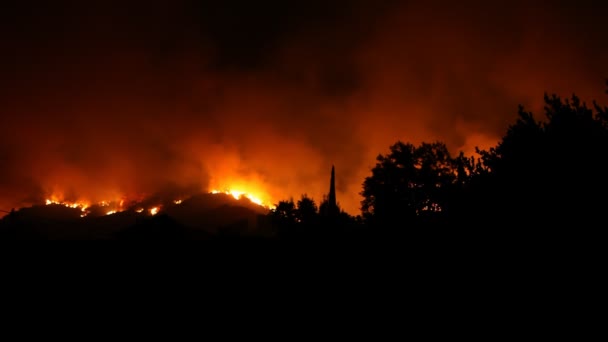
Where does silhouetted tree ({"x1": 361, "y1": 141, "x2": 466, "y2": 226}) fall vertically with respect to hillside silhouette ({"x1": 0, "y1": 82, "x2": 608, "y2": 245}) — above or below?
above

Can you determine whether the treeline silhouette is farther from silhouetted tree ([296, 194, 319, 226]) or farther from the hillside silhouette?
silhouetted tree ([296, 194, 319, 226])

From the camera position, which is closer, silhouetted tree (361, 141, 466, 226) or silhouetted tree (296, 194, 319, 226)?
silhouetted tree (361, 141, 466, 226)

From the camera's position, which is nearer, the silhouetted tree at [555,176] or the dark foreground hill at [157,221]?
the silhouetted tree at [555,176]

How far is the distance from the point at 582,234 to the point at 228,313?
33.8ft

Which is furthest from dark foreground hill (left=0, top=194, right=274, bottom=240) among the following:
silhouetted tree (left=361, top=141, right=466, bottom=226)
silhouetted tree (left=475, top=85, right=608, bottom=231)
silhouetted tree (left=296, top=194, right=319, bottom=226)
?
silhouetted tree (left=475, top=85, right=608, bottom=231)

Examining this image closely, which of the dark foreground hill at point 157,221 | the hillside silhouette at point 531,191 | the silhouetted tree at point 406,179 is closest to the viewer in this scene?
the hillside silhouette at point 531,191

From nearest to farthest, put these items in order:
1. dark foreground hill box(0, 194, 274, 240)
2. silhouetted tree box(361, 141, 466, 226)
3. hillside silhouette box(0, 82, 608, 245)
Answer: hillside silhouette box(0, 82, 608, 245) → silhouetted tree box(361, 141, 466, 226) → dark foreground hill box(0, 194, 274, 240)

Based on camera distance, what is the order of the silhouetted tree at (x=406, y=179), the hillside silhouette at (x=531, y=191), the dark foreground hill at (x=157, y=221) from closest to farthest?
the hillside silhouette at (x=531, y=191), the silhouetted tree at (x=406, y=179), the dark foreground hill at (x=157, y=221)

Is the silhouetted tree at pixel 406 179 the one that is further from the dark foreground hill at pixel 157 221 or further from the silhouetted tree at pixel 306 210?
the dark foreground hill at pixel 157 221

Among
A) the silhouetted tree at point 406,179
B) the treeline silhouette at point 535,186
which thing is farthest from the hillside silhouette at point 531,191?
the silhouetted tree at point 406,179

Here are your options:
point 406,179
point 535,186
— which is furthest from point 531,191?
Result: point 406,179

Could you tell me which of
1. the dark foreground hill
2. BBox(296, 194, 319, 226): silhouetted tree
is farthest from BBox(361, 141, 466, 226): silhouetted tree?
the dark foreground hill

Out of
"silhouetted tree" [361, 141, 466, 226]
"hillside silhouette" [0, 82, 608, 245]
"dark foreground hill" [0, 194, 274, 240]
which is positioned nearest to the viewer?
"hillside silhouette" [0, 82, 608, 245]

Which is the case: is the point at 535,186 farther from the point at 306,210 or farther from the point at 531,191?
the point at 306,210
